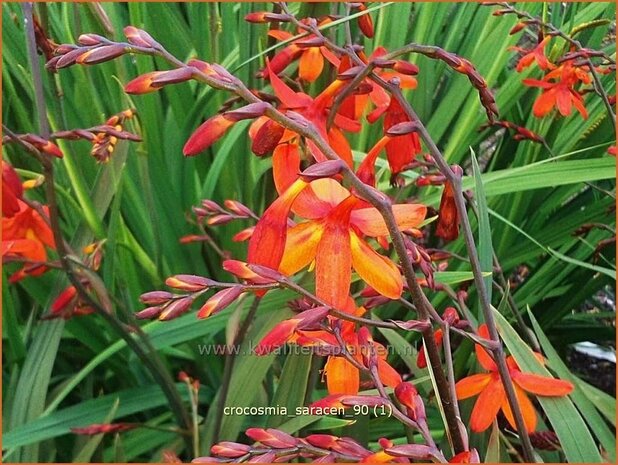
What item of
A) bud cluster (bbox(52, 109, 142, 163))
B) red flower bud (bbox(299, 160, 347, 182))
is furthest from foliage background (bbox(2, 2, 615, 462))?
red flower bud (bbox(299, 160, 347, 182))

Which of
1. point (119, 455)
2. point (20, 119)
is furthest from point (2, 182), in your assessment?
point (20, 119)

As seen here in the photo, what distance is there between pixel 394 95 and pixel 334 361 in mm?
207

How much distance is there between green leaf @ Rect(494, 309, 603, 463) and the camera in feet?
1.56

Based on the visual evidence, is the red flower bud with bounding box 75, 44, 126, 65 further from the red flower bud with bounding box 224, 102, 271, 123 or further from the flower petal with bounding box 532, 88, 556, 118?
the flower petal with bounding box 532, 88, 556, 118

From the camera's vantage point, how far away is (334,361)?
1.71 ft

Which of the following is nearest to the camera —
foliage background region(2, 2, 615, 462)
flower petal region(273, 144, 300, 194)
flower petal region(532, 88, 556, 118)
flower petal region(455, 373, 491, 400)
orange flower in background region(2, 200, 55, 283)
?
flower petal region(273, 144, 300, 194)

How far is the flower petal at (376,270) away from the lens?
1.34 ft

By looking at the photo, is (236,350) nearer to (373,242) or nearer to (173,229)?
(373,242)

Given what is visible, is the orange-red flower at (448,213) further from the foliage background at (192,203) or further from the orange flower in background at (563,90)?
the orange flower in background at (563,90)

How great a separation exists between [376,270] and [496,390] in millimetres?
200


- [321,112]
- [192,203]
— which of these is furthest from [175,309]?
[192,203]

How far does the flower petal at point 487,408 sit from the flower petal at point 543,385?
0.02m

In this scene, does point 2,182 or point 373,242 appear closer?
point 2,182

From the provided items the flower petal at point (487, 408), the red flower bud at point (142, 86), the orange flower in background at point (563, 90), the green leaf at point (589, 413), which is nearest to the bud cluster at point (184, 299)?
the red flower bud at point (142, 86)
